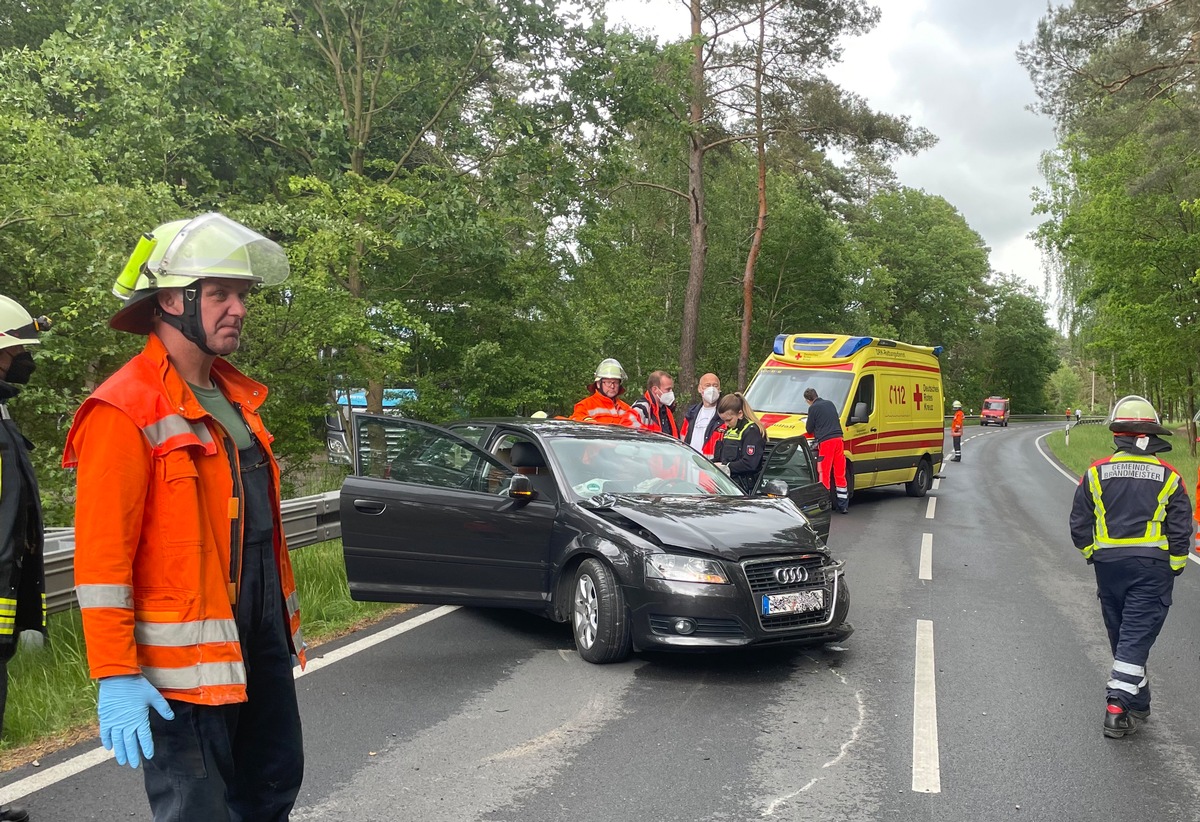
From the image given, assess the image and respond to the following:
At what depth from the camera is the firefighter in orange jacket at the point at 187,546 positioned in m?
2.43

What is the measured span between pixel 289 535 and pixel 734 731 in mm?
4407

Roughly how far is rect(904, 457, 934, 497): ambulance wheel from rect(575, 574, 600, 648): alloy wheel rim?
1324 cm

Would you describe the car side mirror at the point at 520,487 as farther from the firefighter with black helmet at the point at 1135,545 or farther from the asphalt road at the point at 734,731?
the firefighter with black helmet at the point at 1135,545

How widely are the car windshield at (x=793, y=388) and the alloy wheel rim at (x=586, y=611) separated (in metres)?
9.86

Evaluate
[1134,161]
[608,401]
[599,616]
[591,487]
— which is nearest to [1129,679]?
[599,616]

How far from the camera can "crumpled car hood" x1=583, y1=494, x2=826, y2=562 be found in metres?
6.10

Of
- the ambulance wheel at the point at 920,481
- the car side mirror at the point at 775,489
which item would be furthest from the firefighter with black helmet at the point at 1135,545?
the ambulance wheel at the point at 920,481

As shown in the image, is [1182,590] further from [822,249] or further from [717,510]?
[822,249]

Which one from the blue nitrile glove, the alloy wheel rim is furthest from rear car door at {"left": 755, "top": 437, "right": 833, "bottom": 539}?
the blue nitrile glove

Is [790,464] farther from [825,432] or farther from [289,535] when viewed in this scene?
[289,535]

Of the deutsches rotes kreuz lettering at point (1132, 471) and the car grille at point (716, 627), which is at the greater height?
the deutsches rotes kreuz lettering at point (1132, 471)

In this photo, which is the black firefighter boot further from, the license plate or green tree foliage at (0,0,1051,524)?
green tree foliage at (0,0,1051,524)

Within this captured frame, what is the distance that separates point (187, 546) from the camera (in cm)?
253

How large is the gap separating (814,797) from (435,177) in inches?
555
